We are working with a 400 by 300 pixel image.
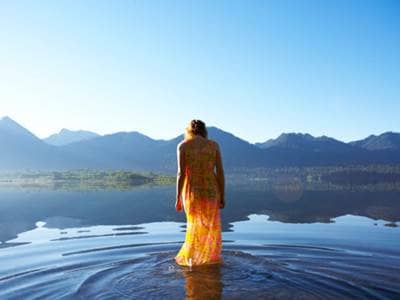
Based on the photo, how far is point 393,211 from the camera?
99.8ft

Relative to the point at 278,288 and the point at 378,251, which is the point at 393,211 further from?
the point at 278,288

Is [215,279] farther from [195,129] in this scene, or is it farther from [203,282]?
[195,129]

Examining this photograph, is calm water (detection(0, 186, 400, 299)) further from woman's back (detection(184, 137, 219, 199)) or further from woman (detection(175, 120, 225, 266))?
woman's back (detection(184, 137, 219, 199))

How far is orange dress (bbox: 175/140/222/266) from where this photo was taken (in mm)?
12086

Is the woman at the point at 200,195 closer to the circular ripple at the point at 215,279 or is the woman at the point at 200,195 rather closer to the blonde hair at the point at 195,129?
the blonde hair at the point at 195,129

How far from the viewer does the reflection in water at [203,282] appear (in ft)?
29.8

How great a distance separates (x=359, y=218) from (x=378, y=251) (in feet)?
38.1

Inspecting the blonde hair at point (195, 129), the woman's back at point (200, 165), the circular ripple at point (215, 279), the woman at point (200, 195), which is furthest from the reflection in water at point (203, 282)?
the blonde hair at point (195, 129)

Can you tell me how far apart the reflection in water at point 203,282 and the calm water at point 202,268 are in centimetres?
2

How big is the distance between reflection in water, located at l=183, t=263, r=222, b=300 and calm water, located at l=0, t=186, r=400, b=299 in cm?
2

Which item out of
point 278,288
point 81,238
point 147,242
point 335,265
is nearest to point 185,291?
point 278,288

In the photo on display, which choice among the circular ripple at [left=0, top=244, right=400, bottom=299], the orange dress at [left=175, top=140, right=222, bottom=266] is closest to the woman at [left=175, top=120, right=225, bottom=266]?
the orange dress at [left=175, top=140, right=222, bottom=266]

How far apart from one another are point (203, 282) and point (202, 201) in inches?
103

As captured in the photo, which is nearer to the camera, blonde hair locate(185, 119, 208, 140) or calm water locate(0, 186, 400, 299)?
calm water locate(0, 186, 400, 299)
